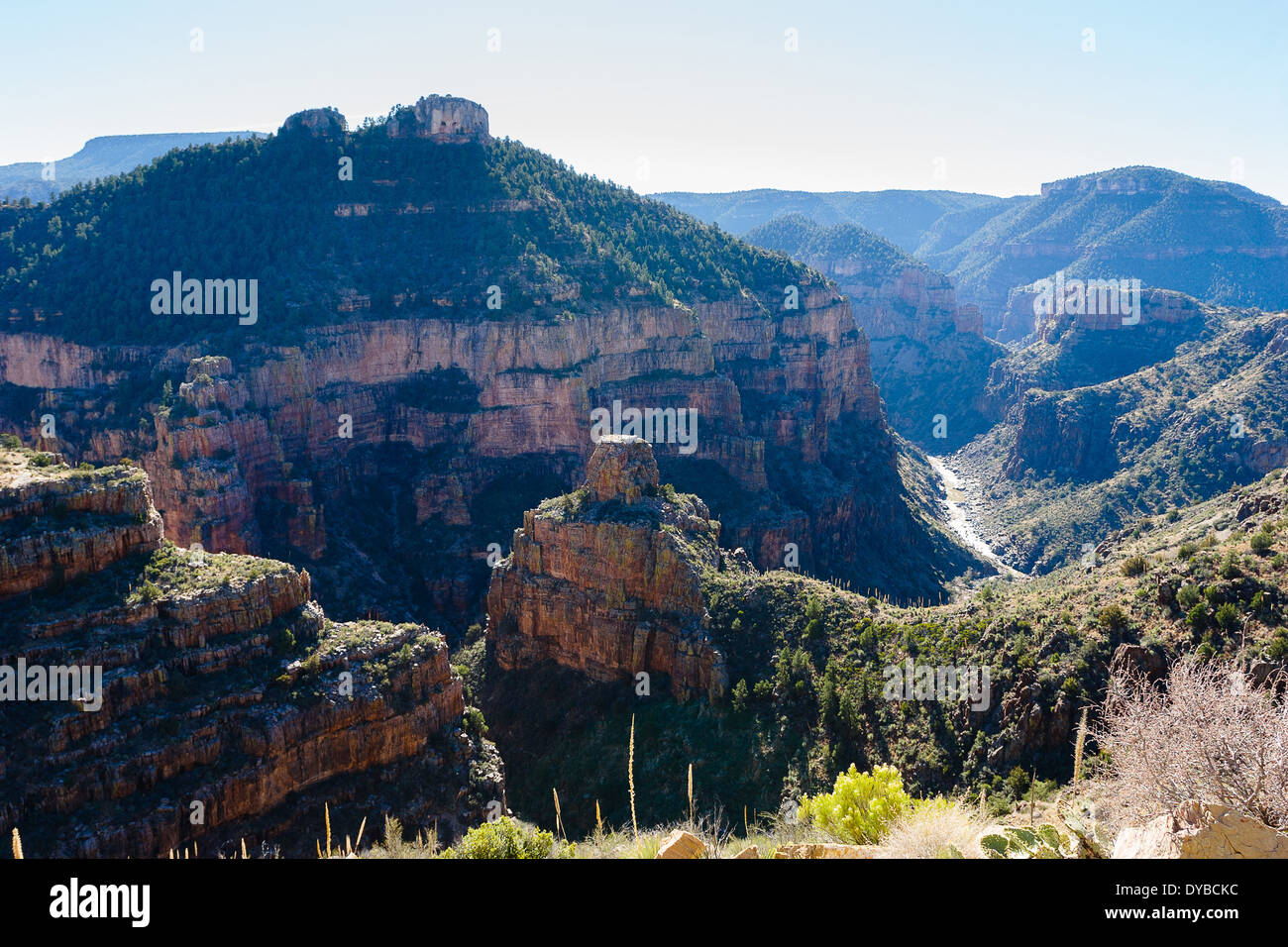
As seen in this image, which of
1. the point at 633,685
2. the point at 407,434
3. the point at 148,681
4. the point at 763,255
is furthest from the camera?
the point at 763,255

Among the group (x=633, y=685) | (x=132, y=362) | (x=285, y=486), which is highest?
(x=132, y=362)

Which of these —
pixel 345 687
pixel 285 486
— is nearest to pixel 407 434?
pixel 285 486

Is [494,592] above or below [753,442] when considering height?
below

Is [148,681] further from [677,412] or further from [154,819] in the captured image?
[677,412]
